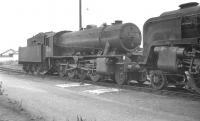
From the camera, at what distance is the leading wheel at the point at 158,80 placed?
10398mm

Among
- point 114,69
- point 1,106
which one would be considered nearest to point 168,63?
point 114,69

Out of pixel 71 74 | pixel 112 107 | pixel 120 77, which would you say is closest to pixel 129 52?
pixel 120 77

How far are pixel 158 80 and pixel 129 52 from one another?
3.93 metres

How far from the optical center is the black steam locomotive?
30.3 ft

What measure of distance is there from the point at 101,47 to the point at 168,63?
6.39m

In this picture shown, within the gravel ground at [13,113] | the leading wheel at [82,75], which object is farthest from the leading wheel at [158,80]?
the leading wheel at [82,75]

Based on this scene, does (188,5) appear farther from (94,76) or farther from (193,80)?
(94,76)

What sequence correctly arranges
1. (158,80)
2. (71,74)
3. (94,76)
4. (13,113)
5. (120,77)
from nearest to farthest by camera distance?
(13,113)
(158,80)
(120,77)
(94,76)
(71,74)

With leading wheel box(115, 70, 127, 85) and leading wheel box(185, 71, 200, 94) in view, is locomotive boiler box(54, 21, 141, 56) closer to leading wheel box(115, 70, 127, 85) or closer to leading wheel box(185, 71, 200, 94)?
leading wheel box(115, 70, 127, 85)

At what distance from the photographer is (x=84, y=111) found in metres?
7.36

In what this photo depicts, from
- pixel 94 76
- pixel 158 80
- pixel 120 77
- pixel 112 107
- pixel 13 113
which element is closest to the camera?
pixel 13 113

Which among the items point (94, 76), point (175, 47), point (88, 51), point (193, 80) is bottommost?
point (94, 76)

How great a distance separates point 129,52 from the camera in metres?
14.4

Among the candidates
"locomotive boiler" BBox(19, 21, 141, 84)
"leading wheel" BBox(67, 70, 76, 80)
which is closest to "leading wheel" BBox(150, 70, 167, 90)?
"locomotive boiler" BBox(19, 21, 141, 84)
